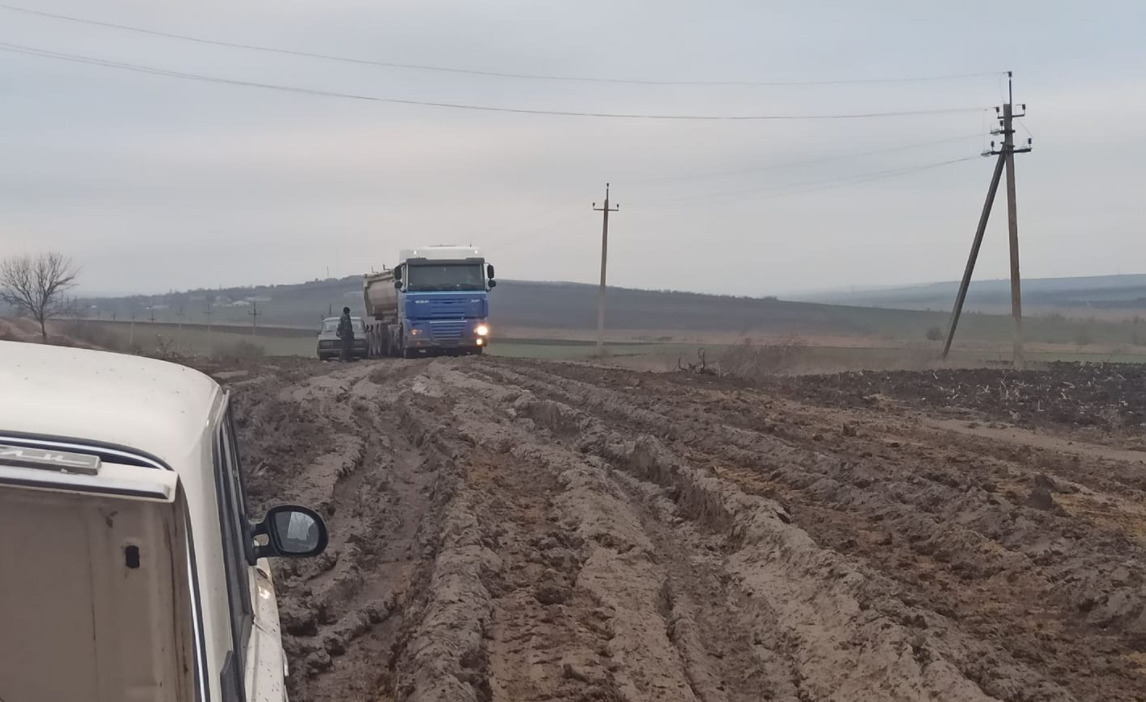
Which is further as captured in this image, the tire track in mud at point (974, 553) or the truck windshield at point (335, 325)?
the truck windshield at point (335, 325)

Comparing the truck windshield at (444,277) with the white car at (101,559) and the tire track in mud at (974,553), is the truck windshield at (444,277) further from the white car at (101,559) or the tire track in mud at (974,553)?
the white car at (101,559)

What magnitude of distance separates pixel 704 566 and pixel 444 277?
28916 mm

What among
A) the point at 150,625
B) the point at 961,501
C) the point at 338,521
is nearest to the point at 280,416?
the point at 338,521

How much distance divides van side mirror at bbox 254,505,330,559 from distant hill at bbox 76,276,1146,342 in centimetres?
4568

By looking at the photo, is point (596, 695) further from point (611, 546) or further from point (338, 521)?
point (338, 521)

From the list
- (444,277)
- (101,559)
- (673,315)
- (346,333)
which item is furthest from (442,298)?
(673,315)

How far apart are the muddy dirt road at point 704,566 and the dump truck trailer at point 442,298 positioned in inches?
790

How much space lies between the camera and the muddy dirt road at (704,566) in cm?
693

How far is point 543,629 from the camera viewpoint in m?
7.82

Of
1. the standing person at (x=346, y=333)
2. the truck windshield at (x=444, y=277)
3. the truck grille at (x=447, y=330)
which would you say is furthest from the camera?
the standing person at (x=346, y=333)

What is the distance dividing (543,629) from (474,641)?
2.28 feet

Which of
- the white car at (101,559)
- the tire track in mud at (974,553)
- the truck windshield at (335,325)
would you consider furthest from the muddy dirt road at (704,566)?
the truck windshield at (335,325)

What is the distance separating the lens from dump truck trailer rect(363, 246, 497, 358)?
3777 cm

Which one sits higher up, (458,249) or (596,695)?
(458,249)
